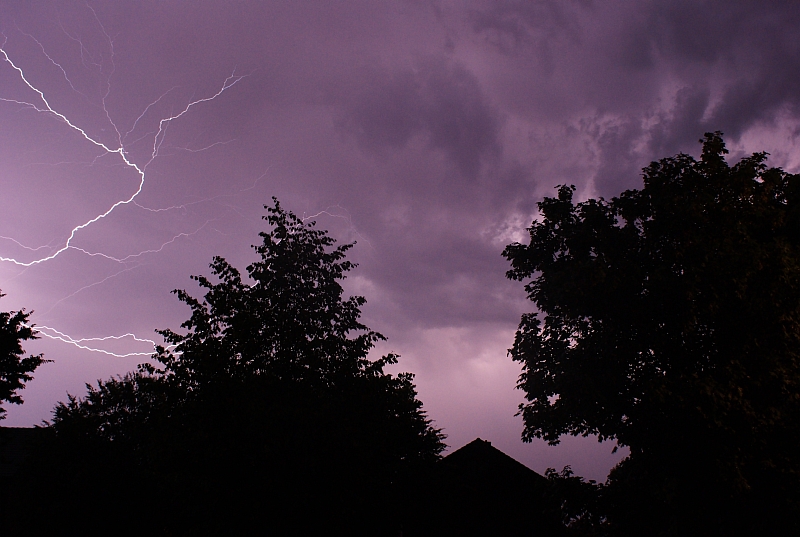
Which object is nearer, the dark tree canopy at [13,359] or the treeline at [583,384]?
the treeline at [583,384]

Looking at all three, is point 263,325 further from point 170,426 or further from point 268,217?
point 268,217

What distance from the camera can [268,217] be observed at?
63.7ft

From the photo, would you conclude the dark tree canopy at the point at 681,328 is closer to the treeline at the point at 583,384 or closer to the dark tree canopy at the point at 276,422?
the treeline at the point at 583,384

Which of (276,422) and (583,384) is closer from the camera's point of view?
(276,422)

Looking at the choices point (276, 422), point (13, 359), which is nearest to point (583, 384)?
point (276, 422)

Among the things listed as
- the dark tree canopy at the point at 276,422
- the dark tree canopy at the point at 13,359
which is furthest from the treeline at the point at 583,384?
the dark tree canopy at the point at 13,359

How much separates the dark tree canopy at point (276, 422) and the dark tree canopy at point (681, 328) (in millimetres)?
5652

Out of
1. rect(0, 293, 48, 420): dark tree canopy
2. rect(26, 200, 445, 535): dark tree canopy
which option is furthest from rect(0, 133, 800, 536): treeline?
rect(0, 293, 48, 420): dark tree canopy

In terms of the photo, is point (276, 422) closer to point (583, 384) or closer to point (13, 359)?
point (583, 384)

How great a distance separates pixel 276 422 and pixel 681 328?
466 inches

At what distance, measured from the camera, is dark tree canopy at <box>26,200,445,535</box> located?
1138 cm

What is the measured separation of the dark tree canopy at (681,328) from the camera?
12773 mm

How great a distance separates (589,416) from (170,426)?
12152mm

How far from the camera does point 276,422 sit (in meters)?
11.8
